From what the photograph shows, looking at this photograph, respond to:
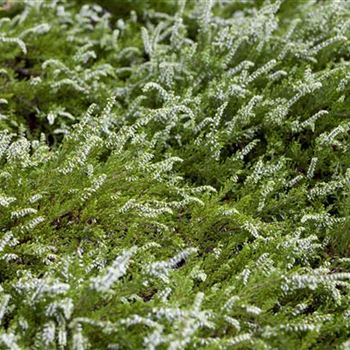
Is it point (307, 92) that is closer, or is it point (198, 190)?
point (198, 190)

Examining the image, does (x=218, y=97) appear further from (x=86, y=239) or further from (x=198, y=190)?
(x=86, y=239)

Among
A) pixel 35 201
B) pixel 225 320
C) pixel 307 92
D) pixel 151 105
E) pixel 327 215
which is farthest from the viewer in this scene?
pixel 151 105

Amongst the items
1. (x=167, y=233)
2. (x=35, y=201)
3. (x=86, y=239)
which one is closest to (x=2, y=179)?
(x=35, y=201)

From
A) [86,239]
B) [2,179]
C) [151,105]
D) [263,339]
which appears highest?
[151,105]

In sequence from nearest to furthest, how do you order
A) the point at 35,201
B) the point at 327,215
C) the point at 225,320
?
the point at 225,320 → the point at 35,201 → the point at 327,215

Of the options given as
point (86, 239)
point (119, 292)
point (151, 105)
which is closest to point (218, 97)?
point (151, 105)

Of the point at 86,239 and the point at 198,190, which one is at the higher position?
the point at 198,190

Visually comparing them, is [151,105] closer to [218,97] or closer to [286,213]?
[218,97]
